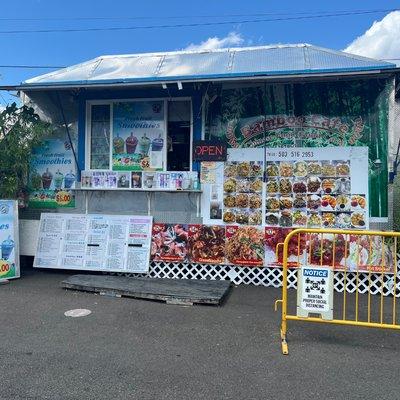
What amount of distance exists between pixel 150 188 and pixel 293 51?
12.8ft

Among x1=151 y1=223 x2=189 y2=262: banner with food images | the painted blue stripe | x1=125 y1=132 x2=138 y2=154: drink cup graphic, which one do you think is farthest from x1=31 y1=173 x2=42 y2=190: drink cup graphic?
x1=151 y1=223 x2=189 y2=262: banner with food images

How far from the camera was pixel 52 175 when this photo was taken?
30.0 feet

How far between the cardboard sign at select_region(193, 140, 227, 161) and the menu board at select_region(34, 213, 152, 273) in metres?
1.62

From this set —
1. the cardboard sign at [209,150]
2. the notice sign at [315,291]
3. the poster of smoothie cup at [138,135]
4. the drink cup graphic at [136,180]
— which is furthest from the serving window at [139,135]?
the notice sign at [315,291]

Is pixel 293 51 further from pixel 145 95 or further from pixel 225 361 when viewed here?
pixel 225 361

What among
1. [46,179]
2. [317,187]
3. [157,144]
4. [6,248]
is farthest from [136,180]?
[317,187]

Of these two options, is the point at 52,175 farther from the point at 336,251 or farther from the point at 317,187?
the point at 336,251

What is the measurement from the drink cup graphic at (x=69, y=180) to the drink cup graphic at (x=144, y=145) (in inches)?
62.2

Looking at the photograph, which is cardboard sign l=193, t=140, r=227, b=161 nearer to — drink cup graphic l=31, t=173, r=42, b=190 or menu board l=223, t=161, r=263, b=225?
menu board l=223, t=161, r=263, b=225

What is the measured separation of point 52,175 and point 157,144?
2.40 metres

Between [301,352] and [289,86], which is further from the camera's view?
[289,86]

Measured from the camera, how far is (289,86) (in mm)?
8141

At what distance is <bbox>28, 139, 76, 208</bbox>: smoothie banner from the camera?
9.07 m

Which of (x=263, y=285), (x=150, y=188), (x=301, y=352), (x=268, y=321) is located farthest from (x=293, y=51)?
(x=301, y=352)
